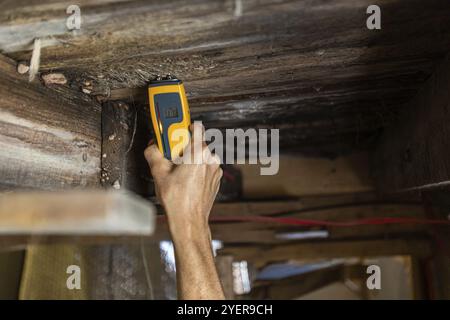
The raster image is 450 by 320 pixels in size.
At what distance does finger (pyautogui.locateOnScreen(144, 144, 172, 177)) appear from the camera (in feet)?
2.93

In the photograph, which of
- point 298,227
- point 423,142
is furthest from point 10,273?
point 423,142

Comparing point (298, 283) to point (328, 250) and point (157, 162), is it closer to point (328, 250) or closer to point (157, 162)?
point (328, 250)

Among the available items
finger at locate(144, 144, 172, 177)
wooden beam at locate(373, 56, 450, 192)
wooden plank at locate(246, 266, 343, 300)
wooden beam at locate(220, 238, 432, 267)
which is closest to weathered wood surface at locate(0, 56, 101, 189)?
finger at locate(144, 144, 172, 177)

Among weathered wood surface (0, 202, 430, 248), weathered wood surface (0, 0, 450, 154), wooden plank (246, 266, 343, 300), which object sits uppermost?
weathered wood surface (0, 0, 450, 154)

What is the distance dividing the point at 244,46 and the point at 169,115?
24 centimetres

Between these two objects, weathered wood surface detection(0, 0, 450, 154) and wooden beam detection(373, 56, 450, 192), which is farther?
wooden beam detection(373, 56, 450, 192)

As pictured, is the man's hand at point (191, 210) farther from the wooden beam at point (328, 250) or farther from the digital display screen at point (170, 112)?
the wooden beam at point (328, 250)

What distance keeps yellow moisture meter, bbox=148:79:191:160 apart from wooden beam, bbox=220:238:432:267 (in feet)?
2.87

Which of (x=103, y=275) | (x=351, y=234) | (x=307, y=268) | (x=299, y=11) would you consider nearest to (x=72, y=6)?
(x=299, y=11)

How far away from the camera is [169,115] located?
0.89m

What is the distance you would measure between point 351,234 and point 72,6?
4.63 feet

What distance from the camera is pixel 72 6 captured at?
653 millimetres

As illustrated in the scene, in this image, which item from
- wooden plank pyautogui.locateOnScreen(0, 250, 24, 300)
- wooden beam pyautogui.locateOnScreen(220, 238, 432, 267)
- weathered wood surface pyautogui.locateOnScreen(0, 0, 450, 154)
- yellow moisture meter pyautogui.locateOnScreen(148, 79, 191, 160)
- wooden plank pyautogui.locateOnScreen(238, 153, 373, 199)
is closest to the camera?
weathered wood surface pyautogui.locateOnScreen(0, 0, 450, 154)

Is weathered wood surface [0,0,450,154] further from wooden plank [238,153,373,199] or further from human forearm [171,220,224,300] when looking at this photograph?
wooden plank [238,153,373,199]
